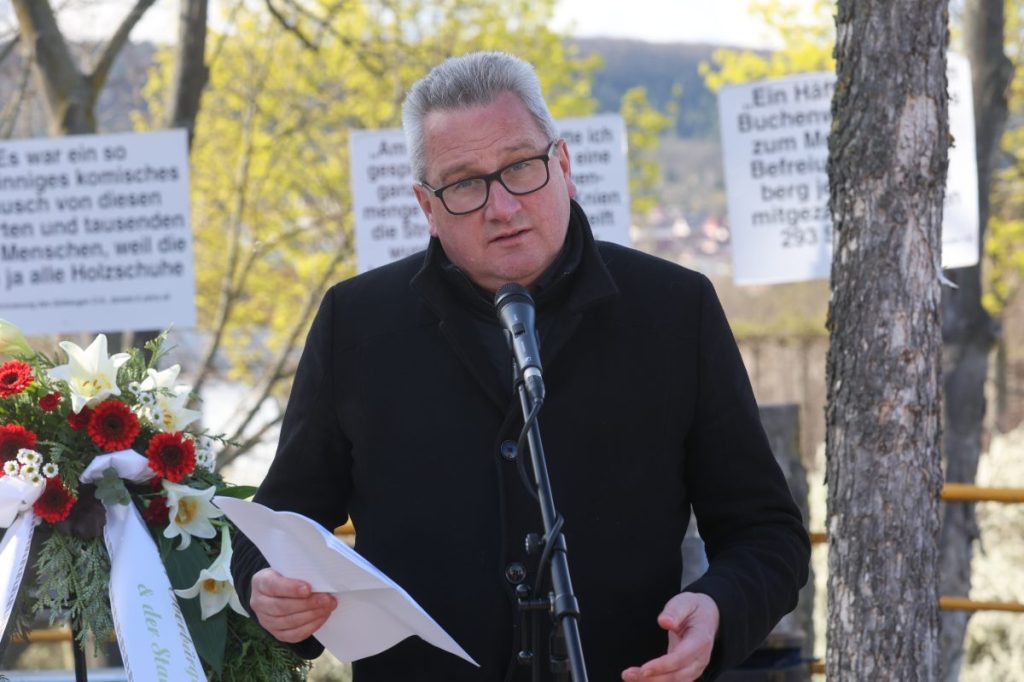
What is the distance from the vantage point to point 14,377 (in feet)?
10.6

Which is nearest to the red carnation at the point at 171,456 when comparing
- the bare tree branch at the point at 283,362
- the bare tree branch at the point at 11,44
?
the bare tree branch at the point at 11,44

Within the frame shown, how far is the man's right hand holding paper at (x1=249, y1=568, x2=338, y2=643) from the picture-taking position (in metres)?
2.33

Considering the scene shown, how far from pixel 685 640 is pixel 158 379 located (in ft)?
5.32

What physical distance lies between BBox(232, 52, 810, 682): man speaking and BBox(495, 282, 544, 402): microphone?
0.39 meters

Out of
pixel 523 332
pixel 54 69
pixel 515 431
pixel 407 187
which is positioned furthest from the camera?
pixel 54 69

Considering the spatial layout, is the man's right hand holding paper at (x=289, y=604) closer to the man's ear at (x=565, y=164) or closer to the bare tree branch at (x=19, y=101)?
the man's ear at (x=565, y=164)

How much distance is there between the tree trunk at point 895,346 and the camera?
3496 mm

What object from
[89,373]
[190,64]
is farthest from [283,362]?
[89,373]

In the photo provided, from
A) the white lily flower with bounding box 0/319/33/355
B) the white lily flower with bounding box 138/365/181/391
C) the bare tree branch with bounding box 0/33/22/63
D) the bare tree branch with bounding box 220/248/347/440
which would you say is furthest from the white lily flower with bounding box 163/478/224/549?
the bare tree branch with bounding box 220/248/347/440

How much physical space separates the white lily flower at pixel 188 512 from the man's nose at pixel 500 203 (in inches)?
41.9

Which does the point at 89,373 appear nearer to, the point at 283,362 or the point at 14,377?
the point at 14,377

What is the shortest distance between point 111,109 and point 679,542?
1197 centimetres

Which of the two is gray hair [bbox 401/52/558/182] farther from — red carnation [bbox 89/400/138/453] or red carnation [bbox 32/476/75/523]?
red carnation [bbox 32/476/75/523]

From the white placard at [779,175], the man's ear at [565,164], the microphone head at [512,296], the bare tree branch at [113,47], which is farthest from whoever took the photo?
the bare tree branch at [113,47]
